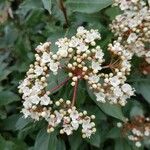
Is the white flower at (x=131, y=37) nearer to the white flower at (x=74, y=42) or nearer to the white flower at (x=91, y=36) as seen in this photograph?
the white flower at (x=91, y=36)

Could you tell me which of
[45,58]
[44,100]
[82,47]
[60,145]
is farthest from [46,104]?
[60,145]

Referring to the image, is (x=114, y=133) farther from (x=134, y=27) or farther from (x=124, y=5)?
(x=124, y=5)

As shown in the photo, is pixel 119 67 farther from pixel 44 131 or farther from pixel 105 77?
pixel 44 131

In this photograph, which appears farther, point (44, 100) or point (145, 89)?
point (145, 89)

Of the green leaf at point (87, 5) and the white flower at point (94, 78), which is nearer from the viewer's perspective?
the white flower at point (94, 78)

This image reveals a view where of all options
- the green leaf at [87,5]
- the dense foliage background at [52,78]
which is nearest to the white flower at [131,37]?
the dense foliage background at [52,78]

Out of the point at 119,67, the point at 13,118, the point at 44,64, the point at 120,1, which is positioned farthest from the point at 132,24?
the point at 13,118
